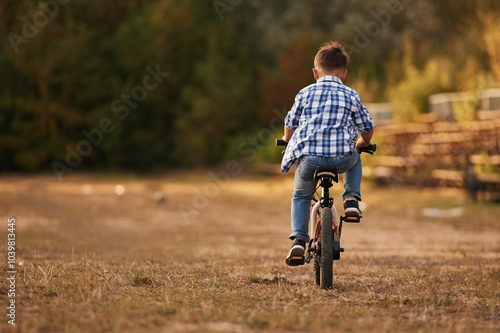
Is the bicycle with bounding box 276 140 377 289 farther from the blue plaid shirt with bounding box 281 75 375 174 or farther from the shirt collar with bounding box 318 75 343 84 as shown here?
the shirt collar with bounding box 318 75 343 84

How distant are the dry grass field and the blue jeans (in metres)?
0.54

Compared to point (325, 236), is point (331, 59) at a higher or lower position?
higher

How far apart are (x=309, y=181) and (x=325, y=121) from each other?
519 millimetres

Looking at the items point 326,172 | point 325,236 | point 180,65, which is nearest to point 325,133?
point 326,172

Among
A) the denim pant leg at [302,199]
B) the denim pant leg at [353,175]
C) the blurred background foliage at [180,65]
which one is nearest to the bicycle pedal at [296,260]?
the denim pant leg at [302,199]

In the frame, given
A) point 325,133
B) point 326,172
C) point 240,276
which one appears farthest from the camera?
point 240,276

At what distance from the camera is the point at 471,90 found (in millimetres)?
19938

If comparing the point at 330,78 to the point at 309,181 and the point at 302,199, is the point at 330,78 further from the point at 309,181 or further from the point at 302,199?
the point at 302,199

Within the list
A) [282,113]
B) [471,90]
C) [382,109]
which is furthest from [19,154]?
[471,90]

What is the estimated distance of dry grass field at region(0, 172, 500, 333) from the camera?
373 centimetres

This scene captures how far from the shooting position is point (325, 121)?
4891 mm

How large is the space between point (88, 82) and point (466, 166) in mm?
23215

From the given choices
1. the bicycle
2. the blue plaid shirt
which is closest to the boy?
the blue plaid shirt

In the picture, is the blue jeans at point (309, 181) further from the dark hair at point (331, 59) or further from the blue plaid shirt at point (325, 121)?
the dark hair at point (331, 59)
